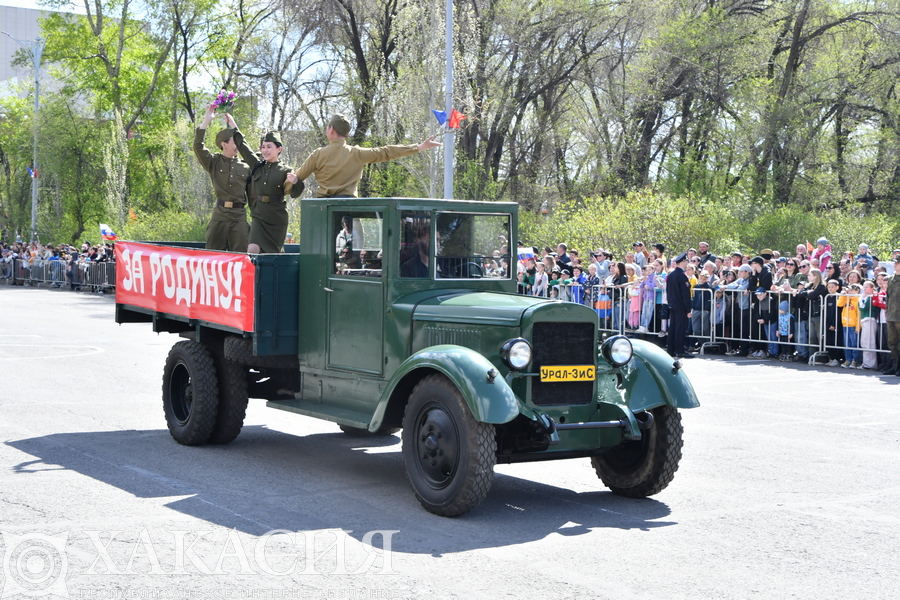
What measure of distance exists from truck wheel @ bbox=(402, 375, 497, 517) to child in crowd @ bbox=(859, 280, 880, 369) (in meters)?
11.7

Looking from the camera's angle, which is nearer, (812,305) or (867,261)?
(812,305)

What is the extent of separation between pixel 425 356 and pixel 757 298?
12592mm

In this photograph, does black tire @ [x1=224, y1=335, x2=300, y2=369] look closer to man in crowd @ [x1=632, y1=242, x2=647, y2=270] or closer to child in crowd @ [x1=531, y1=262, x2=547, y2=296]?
child in crowd @ [x1=531, y1=262, x2=547, y2=296]

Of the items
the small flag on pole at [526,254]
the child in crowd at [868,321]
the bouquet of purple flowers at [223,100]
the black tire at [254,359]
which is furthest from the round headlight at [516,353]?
the small flag on pole at [526,254]

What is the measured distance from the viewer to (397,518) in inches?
263

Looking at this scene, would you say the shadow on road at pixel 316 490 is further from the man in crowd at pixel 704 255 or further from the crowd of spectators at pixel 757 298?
the man in crowd at pixel 704 255

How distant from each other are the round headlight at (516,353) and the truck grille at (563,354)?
0.17 m

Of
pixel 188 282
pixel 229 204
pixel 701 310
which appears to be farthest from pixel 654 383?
pixel 701 310

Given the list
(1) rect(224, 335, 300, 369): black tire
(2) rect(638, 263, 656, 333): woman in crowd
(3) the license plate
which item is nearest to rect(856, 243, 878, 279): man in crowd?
(2) rect(638, 263, 656, 333): woman in crowd

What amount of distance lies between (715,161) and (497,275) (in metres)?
30.9

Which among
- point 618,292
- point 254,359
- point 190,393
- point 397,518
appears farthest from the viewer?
point 618,292

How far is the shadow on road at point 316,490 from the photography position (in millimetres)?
6441

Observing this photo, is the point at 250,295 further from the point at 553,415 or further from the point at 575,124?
the point at 575,124

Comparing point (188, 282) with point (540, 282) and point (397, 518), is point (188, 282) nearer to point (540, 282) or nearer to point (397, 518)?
point (397, 518)
